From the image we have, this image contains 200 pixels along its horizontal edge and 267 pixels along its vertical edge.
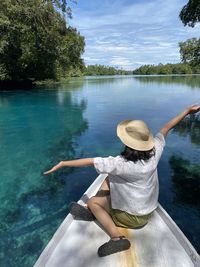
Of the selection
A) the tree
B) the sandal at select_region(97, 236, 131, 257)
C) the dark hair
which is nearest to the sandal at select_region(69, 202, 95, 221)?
the sandal at select_region(97, 236, 131, 257)

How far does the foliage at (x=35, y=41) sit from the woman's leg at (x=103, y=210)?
2099 cm

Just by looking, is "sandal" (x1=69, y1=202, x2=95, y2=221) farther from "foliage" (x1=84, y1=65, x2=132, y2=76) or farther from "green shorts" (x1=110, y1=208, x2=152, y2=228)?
"foliage" (x1=84, y1=65, x2=132, y2=76)

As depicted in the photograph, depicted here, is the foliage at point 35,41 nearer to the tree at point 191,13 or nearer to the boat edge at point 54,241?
the tree at point 191,13

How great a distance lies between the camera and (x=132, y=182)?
9.07 ft

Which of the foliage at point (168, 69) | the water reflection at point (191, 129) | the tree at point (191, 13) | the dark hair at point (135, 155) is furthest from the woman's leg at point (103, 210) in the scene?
the foliage at point (168, 69)

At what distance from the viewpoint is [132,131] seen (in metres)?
2.81

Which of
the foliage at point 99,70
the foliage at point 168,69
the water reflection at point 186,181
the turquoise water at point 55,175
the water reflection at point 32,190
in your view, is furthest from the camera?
the foliage at point 99,70

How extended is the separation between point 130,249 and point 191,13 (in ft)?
37.8

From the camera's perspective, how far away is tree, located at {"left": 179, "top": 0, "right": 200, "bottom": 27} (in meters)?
10.9

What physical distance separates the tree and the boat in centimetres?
1038

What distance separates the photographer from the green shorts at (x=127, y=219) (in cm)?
293

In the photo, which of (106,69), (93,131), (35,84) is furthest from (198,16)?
(106,69)

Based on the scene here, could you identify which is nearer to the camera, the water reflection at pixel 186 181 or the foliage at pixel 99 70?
the water reflection at pixel 186 181

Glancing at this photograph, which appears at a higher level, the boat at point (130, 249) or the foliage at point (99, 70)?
the boat at point (130, 249)
